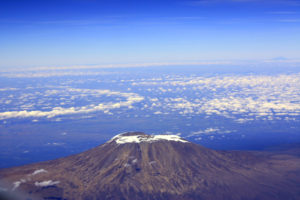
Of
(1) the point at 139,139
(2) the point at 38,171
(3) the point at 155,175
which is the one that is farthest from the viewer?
(1) the point at 139,139

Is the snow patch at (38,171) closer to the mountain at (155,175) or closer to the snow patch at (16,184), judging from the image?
the mountain at (155,175)

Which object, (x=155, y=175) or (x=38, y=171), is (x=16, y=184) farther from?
(x=155, y=175)

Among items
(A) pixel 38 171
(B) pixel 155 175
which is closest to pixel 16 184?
(A) pixel 38 171

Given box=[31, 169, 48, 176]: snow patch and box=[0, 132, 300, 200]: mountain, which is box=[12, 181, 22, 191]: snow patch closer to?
box=[0, 132, 300, 200]: mountain

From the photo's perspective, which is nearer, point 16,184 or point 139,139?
point 16,184

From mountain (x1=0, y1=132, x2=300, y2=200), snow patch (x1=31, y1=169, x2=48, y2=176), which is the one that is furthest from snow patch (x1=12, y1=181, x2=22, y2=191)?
snow patch (x1=31, y1=169, x2=48, y2=176)

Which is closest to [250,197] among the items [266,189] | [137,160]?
[266,189]

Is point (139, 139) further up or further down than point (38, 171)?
further up


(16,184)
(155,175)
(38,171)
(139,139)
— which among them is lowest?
(155,175)

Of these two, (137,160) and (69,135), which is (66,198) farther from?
(69,135)
